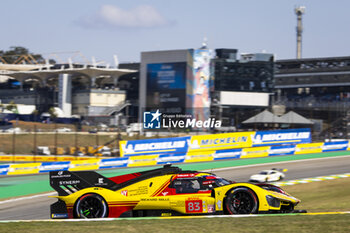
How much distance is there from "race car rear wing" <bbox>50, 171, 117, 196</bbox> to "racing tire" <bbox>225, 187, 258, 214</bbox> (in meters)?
2.66

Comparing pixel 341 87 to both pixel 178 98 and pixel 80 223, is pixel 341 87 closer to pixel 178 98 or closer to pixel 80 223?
pixel 178 98

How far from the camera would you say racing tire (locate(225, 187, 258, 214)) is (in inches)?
406

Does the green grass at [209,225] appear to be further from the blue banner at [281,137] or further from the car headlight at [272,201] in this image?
the blue banner at [281,137]

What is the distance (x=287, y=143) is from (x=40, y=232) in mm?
26563

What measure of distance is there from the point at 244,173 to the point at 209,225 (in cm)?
1728

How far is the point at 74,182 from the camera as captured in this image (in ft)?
36.5

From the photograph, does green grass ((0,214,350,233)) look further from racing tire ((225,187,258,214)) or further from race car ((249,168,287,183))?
race car ((249,168,287,183))

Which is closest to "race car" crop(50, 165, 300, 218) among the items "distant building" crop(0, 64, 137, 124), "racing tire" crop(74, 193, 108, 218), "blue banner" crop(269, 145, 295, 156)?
"racing tire" crop(74, 193, 108, 218)

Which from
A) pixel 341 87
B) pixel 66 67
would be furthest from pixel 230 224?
pixel 341 87

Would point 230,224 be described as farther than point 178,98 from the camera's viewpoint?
No

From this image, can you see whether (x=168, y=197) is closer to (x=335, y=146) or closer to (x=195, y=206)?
(x=195, y=206)

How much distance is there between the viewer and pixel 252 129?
34125mm

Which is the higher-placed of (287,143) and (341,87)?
(341,87)

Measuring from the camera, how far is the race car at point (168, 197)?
34.1 feet
